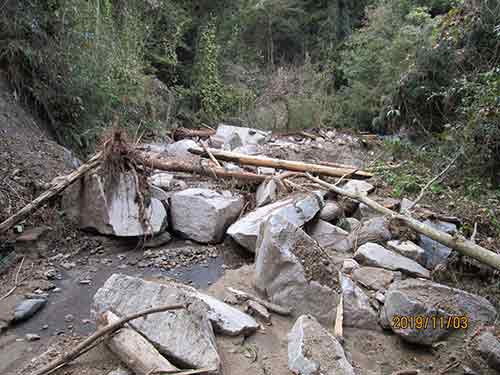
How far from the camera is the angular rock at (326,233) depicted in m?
4.09

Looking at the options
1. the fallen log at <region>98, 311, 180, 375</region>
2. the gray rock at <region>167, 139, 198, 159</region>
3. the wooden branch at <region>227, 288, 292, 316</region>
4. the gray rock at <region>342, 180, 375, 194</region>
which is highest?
the gray rock at <region>167, 139, 198, 159</region>

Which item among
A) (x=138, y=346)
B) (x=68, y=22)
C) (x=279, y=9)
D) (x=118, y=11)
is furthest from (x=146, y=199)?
(x=279, y=9)

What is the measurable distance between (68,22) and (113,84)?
122cm

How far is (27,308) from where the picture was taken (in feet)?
9.41

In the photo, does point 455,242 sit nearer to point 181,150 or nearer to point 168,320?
point 168,320

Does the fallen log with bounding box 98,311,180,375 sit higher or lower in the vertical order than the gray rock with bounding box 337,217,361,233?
higher

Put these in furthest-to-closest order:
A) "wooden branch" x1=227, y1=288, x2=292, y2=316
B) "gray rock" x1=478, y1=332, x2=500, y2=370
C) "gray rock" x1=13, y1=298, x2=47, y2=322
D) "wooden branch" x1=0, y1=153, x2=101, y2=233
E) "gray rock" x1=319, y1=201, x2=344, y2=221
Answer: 1. "gray rock" x1=319, y1=201, x2=344, y2=221
2. "wooden branch" x1=0, y1=153, x2=101, y2=233
3. "wooden branch" x1=227, y1=288, x2=292, y2=316
4. "gray rock" x1=13, y1=298, x2=47, y2=322
5. "gray rock" x1=478, y1=332, x2=500, y2=370

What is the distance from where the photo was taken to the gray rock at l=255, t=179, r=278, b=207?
471 cm

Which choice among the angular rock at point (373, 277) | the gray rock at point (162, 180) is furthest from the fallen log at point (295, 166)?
the angular rock at point (373, 277)

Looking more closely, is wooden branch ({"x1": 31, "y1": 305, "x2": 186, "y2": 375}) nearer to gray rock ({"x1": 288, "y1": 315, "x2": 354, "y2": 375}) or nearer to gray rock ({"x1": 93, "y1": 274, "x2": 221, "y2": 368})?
gray rock ({"x1": 93, "y1": 274, "x2": 221, "y2": 368})

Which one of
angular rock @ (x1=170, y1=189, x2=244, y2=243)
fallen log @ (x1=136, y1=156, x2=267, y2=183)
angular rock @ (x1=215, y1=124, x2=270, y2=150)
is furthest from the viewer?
angular rock @ (x1=215, y1=124, x2=270, y2=150)

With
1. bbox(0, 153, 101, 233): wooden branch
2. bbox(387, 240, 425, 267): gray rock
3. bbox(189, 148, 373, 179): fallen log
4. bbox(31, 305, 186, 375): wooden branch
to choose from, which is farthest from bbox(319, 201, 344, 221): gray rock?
bbox(31, 305, 186, 375): wooden branch

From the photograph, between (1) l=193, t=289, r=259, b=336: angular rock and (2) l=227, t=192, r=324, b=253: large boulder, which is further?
(2) l=227, t=192, r=324, b=253: large boulder

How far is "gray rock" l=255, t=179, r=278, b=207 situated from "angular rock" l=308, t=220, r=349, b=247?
26.1 inches
